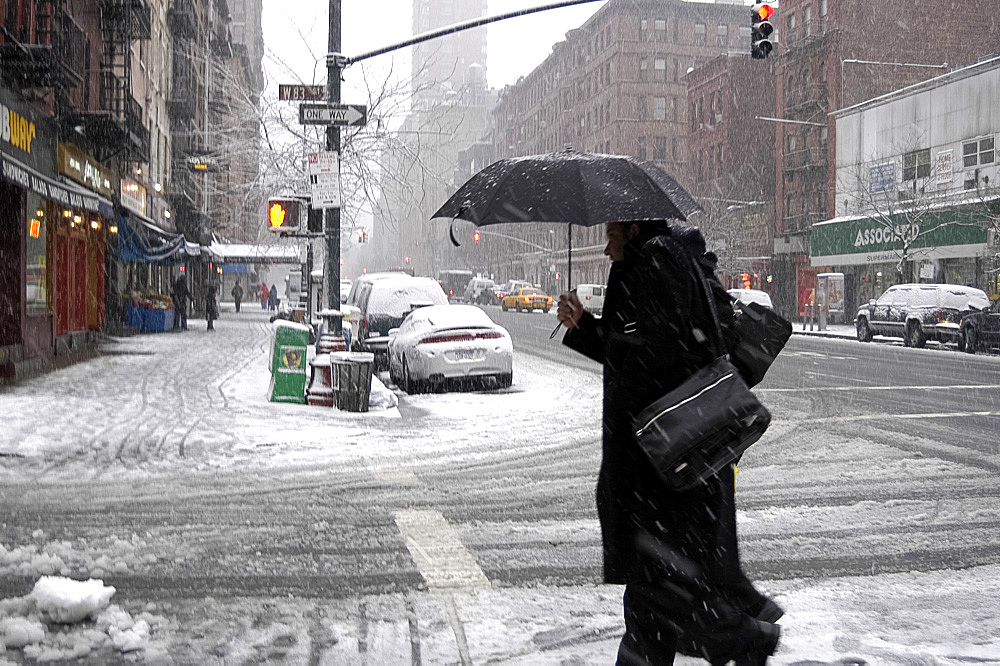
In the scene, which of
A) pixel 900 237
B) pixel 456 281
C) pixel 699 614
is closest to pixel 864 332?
pixel 900 237

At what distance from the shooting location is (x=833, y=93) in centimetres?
5119

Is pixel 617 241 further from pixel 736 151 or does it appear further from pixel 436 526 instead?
pixel 736 151

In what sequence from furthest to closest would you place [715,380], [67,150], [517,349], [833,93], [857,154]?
[833,93] < [857,154] < [517,349] < [67,150] < [715,380]

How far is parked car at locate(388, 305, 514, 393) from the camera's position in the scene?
15523mm

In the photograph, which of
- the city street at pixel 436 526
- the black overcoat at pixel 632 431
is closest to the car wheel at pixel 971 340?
the city street at pixel 436 526

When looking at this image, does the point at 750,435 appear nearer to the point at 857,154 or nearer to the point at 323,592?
the point at 323,592

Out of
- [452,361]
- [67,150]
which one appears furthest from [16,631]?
[67,150]

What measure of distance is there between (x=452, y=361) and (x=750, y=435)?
1217 centimetres

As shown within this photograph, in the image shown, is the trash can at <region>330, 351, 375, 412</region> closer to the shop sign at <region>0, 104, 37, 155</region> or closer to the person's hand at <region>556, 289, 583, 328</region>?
the shop sign at <region>0, 104, 37, 155</region>

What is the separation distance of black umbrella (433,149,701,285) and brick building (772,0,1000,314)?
45.8 metres

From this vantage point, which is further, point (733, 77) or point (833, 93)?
point (733, 77)

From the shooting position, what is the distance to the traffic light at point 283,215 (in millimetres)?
14070

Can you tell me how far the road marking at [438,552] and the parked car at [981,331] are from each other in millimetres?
23048

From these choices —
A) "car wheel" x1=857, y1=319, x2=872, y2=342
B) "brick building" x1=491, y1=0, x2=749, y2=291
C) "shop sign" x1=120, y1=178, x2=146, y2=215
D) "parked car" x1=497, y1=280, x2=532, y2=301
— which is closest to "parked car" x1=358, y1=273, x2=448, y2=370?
"shop sign" x1=120, y1=178, x2=146, y2=215
